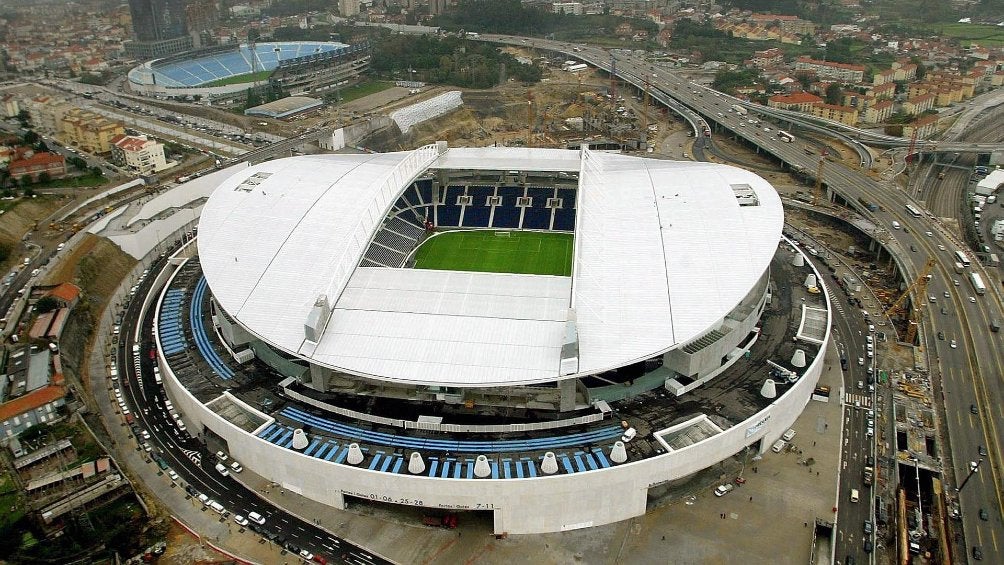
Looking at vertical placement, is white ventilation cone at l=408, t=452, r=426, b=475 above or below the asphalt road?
above

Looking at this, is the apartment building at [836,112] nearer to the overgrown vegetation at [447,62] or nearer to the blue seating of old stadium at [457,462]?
the overgrown vegetation at [447,62]

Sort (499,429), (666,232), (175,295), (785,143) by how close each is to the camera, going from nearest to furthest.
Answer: (499,429), (666,232), (175,295), (785,143)

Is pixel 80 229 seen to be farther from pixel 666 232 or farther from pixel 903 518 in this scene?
pixel 903 518

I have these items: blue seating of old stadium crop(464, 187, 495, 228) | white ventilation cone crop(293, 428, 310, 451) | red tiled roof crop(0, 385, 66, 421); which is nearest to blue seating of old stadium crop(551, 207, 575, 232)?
blue seating of old stadium crop(464, 187, 495, 228)

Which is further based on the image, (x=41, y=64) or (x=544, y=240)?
(x=41, y=64)

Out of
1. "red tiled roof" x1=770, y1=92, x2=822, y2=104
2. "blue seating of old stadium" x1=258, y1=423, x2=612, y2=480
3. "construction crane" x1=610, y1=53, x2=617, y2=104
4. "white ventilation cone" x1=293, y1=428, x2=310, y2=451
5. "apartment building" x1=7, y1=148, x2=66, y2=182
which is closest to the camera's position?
"blue seating of old stadium" x1=258, y1=423, x2=612, y2=480

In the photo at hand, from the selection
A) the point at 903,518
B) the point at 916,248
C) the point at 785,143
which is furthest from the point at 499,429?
the point at 785,143

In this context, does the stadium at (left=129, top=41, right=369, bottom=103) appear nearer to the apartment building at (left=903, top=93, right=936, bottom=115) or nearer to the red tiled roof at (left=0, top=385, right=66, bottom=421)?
the red tiled roof at (left=0, top=385, right=66, bottom=421)
